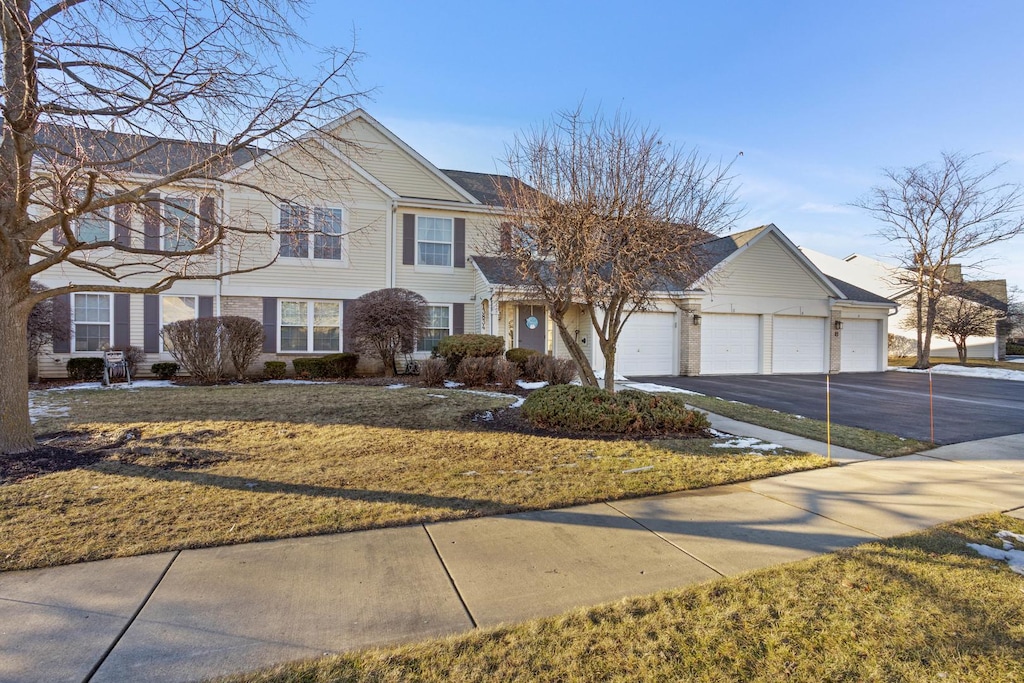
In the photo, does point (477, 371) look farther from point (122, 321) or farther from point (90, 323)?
point (90, 323)

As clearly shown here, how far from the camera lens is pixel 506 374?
12.1m

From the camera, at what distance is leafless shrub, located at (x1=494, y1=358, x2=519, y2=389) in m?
12.1

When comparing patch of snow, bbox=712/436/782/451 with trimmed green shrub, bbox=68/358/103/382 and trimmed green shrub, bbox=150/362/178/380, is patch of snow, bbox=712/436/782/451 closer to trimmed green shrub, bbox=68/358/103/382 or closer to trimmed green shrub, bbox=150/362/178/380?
trimmed green shrub, bbox=150/362/178/380

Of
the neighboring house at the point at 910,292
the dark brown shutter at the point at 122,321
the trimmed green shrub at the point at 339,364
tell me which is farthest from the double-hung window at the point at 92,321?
the neighboring house at the point at 910,292

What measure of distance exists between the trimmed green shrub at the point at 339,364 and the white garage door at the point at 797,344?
1514cm

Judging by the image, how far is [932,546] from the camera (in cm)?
389

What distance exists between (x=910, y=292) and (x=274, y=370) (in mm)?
30446

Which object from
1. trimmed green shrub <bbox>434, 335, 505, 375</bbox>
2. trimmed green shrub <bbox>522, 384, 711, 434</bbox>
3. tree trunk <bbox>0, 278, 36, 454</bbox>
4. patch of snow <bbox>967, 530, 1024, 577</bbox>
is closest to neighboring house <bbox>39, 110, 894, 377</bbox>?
trimmed green shrub <bbox>434, 335, 505, 375</bbox>

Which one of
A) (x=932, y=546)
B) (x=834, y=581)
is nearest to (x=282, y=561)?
(x=834, y=581)

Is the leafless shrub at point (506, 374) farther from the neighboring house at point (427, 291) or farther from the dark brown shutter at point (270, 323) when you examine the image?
the dark brown shutter at point (270, 323)

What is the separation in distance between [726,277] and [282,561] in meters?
18.2

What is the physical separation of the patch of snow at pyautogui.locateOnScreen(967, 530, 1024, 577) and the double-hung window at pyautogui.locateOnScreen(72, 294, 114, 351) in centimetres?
1807

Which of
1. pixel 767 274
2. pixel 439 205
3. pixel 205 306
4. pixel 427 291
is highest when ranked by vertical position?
pixel 439 205

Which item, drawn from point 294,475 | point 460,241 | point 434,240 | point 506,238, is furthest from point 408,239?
point 294,475
